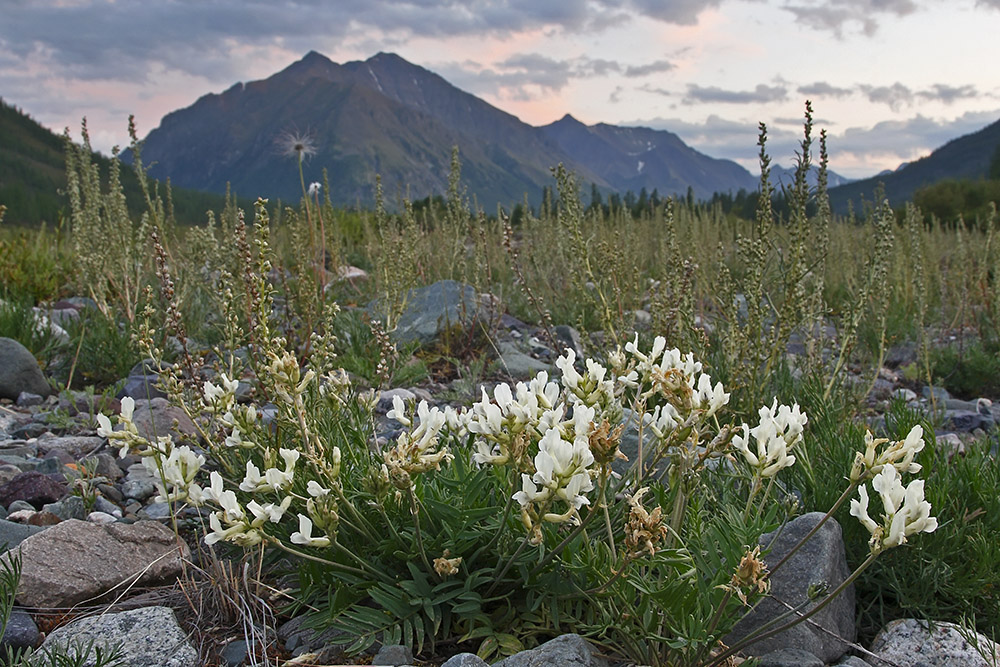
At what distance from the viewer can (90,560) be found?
7.75 feet

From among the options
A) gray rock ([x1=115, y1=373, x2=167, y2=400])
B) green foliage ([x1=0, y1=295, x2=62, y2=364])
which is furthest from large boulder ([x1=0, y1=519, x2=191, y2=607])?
green foliage ([x1=0, y1=295, x2=62, y2=364])

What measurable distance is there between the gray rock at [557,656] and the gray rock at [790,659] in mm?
511

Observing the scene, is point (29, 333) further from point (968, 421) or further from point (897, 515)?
point (968, 421)

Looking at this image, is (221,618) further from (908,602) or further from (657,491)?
(908,602)

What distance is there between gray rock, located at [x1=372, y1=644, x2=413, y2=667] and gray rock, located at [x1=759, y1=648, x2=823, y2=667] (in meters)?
0.97

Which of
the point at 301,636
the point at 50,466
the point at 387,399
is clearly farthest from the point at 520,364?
the point at 301,636

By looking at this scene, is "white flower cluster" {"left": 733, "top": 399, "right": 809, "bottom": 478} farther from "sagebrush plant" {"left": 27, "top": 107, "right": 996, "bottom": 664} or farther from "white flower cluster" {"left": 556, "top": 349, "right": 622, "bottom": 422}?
"white flower cluster" {"left": 556, "top": 349, "right": 622, "bottom": 422}

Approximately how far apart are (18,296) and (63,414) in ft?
10.9

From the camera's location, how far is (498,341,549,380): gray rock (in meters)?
5.10

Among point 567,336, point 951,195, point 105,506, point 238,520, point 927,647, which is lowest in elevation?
point 927,647

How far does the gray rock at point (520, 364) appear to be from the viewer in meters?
5.10

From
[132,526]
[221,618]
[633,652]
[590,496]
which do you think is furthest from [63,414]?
A: [633,652]

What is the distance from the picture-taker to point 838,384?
4090 millimetres

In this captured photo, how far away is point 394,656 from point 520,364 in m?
3.48
